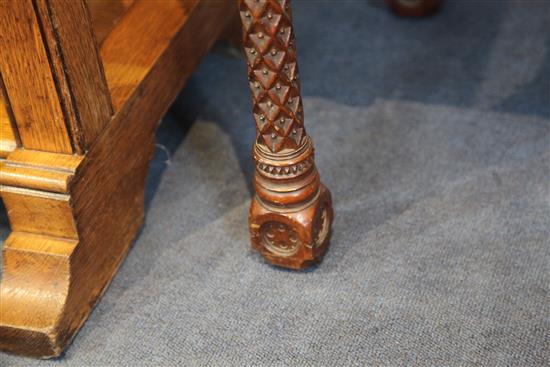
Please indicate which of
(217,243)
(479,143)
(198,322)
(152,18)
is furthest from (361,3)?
(198,322)

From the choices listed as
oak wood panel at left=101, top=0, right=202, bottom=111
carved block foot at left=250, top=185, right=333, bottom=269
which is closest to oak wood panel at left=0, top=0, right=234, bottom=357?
oak wood panel at left=101, top=0, right=202, bottom=111

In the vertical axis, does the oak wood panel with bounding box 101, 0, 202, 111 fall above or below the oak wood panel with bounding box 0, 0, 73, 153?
below

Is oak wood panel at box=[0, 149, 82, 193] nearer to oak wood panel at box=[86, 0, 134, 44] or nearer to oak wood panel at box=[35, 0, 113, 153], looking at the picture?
oak wood panel at box=[35, 0, 113, 153]

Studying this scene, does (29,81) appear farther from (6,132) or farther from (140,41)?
(140,41)

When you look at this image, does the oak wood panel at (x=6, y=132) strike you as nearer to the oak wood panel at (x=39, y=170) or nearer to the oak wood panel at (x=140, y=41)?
the oak wood panel at (x=39, y=170)

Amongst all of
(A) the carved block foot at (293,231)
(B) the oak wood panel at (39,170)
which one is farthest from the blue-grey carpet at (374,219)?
(B) the oak wood panel at (39,170)

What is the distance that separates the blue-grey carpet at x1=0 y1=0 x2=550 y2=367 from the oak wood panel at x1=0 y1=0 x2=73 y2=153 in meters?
0.25

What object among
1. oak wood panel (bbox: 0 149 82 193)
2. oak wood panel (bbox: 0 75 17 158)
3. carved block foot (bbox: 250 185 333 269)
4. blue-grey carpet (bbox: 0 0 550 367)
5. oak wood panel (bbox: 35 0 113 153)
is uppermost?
oak wood panel (bbox: 35 0 113 153)

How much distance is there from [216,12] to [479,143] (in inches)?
19.2

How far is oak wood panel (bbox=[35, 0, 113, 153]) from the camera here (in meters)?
0.94

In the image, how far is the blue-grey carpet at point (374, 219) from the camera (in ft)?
3.44

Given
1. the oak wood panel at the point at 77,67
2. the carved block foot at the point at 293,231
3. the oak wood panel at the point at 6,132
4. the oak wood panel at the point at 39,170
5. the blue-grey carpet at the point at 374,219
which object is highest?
the oak wood panel at the point at 77,67

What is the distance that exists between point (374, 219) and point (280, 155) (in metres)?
0.27

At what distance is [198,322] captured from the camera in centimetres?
109
